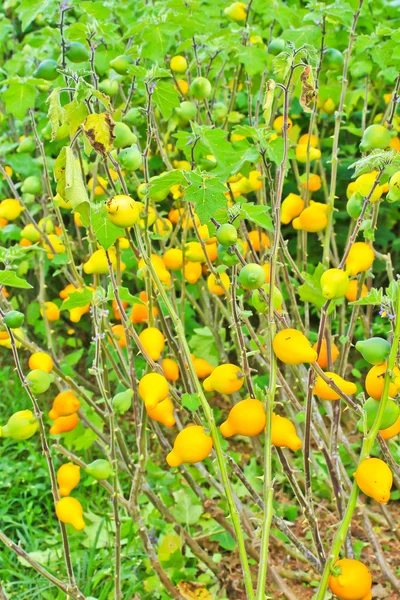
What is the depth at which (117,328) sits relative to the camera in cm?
183

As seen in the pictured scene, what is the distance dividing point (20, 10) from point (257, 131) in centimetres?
100

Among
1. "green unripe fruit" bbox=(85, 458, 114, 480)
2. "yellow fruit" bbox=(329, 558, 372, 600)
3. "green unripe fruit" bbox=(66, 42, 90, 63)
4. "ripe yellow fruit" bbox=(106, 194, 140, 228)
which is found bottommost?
"yellow fruit" bbox=(329, 558, 372, 600)

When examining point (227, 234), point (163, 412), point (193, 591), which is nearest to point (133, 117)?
point (227, 234)

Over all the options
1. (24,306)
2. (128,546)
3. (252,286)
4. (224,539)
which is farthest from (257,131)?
(24,306)

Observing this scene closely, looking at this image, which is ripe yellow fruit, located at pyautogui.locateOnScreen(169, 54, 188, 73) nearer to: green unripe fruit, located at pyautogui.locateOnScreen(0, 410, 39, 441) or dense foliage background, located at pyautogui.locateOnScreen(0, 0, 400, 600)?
dense foliage background, located at pyautogui.locateOnScreen(0, 0, 400, 600)

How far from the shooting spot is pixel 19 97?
1.79 meters

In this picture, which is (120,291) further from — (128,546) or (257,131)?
(128,546)

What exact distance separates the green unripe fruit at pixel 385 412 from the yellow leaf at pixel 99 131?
2.01ft

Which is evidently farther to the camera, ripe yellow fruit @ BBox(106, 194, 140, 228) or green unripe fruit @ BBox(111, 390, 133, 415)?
green unripe fruit @ BBox(111, 390, 133, 415)

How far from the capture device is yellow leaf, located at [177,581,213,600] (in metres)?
1.77

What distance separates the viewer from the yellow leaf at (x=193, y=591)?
5.81ft

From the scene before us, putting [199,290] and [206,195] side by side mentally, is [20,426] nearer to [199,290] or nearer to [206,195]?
[206,195]

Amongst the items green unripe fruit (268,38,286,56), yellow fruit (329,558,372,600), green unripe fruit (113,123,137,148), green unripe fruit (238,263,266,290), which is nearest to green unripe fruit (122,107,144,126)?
green unripe fruit (113,123,137,148)

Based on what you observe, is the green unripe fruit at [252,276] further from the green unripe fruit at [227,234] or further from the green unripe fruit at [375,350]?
the green unripe fruit at [375,350]
